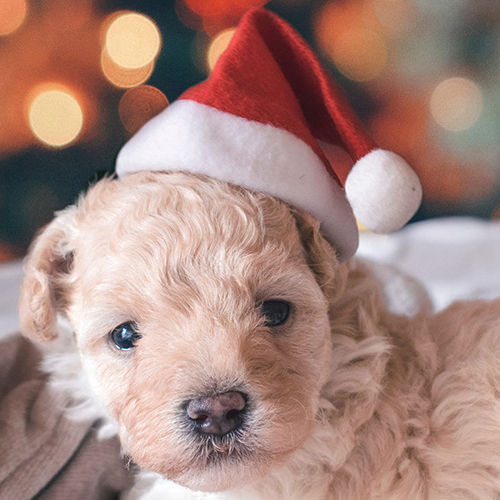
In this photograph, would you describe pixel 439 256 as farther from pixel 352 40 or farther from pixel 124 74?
pixel 124 74

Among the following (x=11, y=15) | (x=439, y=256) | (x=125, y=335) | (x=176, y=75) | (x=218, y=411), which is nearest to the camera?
(x=218, y=411)

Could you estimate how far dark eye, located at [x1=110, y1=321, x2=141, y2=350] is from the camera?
45.5 inches

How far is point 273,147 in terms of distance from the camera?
1236 millimetres

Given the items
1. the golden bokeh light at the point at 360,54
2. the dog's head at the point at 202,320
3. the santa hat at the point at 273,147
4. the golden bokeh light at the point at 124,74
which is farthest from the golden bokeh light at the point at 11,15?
the golden bokeh light at the point at 360,54

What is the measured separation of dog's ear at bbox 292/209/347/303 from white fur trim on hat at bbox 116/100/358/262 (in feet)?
0.10

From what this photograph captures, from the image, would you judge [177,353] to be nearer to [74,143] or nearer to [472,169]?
[74,143]

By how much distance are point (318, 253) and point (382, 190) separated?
198 millimetres

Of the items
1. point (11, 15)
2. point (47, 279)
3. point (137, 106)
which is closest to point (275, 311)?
point (47, 279)

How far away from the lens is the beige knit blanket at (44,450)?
1.50 meters

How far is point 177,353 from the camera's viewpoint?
1045mm

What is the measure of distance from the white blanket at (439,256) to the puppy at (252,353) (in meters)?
0.97

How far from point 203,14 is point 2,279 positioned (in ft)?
4.72

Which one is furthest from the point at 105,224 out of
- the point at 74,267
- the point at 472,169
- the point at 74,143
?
the point at 472,169

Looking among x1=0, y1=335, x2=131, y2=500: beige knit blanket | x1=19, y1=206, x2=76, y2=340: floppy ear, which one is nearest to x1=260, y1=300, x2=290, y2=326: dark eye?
x1=19, y1=206, x2=76, y2=340: floppy ear
